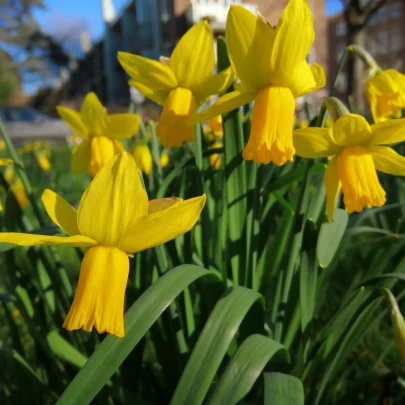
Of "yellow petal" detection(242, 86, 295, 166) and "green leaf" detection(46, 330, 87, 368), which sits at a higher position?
"yellow petal" detection(242, 86, 295, 166)

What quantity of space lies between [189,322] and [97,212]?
15.7 inches

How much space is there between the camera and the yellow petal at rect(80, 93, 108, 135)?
1006mm

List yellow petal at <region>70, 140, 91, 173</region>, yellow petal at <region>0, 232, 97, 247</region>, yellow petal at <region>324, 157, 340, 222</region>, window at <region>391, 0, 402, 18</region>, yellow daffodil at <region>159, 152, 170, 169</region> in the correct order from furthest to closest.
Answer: window at <region>391, 0, 402, 18</region>, yellow daffodil at <region>159, 152, 170, 169</region>, yellow petal at <region>70, 140, 91, 173</region>, yellow petal at <region>324, 157, 340, 222</region>, yellow petal at <region>0, 232, 97, 247</region>

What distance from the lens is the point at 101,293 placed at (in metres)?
0.55

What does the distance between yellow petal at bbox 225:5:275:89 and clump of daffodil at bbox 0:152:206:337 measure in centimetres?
25

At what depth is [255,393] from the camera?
0.90 metres

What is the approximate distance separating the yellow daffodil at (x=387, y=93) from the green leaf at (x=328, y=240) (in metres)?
0.27

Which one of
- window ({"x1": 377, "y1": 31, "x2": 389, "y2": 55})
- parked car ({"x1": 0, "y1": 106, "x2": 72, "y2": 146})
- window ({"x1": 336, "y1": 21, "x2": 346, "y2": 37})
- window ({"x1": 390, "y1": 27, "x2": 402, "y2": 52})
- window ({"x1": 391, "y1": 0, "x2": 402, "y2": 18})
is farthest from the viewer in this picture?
window ({"x1": 336, "y1": 21, "x2": 346, "y2": 37})

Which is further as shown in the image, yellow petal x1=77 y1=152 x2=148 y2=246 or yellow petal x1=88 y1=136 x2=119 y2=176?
yellow petal x1=88 y1=136 x2=119 y2=176

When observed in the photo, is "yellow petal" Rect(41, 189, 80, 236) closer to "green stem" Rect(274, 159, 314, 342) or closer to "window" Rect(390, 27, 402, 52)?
"green stem" Rect(274, 159, 314, 342)

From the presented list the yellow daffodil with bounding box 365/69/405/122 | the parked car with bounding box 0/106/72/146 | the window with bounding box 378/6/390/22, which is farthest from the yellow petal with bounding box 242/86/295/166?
the window with bounding box 378/6/390/22

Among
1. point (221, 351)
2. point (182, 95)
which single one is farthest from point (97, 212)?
point (182, 95)

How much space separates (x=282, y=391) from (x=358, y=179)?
0.30 m

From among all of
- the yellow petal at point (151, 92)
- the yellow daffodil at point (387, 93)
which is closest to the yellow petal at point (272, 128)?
the yellow petal at point (151, 92)
